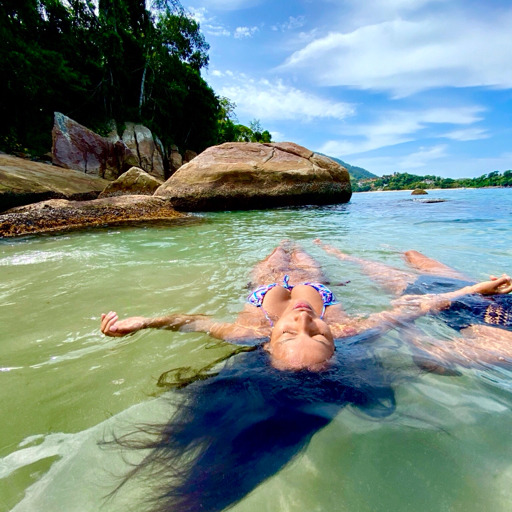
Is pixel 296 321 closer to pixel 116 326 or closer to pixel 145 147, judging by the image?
pixel 116 326

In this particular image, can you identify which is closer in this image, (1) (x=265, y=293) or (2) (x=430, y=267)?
(1) (x=265, y=293)

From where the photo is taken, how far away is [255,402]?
1.46m

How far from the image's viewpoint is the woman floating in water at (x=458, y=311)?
1853 millimetres

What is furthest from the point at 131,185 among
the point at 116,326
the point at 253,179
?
the point at 116,326

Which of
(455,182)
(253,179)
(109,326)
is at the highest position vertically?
(455,182)

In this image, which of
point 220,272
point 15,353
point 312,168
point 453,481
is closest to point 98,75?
point 312,168

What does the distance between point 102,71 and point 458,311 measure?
2060cm

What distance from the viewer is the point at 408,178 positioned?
108750mm

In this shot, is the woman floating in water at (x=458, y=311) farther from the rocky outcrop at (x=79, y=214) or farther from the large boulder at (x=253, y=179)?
the large boulder at (x=253, y=179)

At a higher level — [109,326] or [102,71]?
[102,71]

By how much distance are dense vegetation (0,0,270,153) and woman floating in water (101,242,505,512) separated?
1561 centimetres

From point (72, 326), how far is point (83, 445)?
128 cm

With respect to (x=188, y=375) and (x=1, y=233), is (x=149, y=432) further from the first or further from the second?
(x=1, y=233)

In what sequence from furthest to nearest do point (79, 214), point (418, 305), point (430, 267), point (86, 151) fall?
1. point (86, 151)
2. point (79, 214)
3. point (430, 267)
4. point (418, 305)
